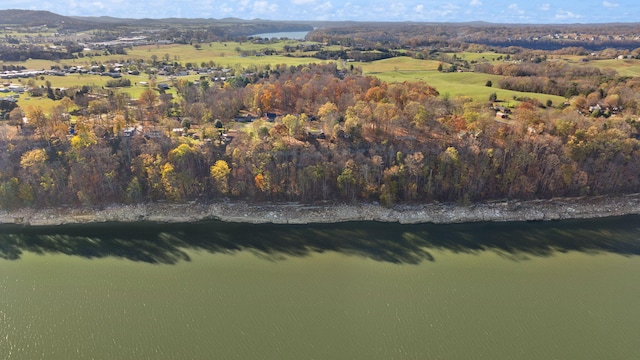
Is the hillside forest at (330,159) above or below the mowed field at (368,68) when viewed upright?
below

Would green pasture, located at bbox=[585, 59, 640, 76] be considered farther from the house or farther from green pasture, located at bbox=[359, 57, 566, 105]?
the house

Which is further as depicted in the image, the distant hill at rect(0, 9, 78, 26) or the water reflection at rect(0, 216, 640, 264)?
the distant hill at rect(0, 9, 78, 26)

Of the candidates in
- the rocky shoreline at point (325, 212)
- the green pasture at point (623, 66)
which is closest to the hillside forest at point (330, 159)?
the rocky shoreline at point (325, 212)

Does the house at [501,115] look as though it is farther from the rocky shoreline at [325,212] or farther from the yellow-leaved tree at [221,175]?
the yellow-leaved tree at [221,175]

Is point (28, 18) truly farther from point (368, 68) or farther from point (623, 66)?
point (623, 66)

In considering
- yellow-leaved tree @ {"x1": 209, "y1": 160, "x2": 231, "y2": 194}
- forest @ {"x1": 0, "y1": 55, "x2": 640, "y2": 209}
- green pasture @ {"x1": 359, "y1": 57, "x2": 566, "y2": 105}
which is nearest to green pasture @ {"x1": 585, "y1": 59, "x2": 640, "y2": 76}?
green pasture @ {"x1": 359, "y1": 57, "x2": 566, "y2": 105}
